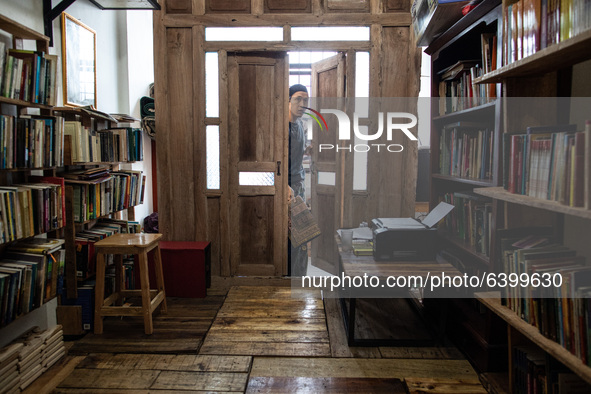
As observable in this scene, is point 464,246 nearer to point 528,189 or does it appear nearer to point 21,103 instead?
point 528,189

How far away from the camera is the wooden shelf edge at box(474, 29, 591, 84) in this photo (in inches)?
51.8

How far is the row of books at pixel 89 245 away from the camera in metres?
2.87

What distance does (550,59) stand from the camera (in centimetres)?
156

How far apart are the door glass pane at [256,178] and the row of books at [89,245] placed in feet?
3.67

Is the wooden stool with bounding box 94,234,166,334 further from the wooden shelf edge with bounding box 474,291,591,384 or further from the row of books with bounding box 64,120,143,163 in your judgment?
the wooden shelf edge with bounding box 474,291,591,384

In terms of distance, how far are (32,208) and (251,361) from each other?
152 centimetres

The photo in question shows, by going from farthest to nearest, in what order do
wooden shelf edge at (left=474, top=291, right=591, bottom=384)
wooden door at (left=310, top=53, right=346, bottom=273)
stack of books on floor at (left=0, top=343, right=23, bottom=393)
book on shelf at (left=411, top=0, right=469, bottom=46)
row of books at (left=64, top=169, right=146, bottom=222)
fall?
wooden door at (left=310, top=53, right=346, bottom=273) → row of books at (left=64, top=169, right=146, bottom=222) → book on shelf at (left=411, top=0, right=469, bottom=46) → stack of books on floor at (left=0, top=343, right=23, bottom=393) → wooden shelf edge at (left=474, top=291, right=591, bottom=384)

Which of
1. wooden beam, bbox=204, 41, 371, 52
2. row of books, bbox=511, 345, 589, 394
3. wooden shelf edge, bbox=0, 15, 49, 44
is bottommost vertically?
row of books, bbox=511, 345, 589, 394

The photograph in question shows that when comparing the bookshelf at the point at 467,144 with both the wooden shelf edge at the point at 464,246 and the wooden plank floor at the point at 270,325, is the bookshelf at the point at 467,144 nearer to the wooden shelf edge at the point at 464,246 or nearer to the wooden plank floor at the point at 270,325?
the wooden shelf edge at the point at 464,246

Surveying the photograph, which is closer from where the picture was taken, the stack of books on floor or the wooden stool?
the stack of books on floor

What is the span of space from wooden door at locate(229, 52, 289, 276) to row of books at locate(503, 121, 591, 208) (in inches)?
90.0

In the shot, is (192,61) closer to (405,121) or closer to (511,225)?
(405,121)

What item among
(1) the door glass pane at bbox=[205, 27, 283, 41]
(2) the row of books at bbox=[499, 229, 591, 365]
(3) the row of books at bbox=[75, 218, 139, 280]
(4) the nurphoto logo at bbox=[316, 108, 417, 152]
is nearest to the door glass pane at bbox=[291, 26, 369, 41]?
(1) the door glass pane at bbox=[205, 27, 283, 41]

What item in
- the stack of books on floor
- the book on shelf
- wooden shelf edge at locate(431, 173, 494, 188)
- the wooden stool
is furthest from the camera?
the wooden stool
